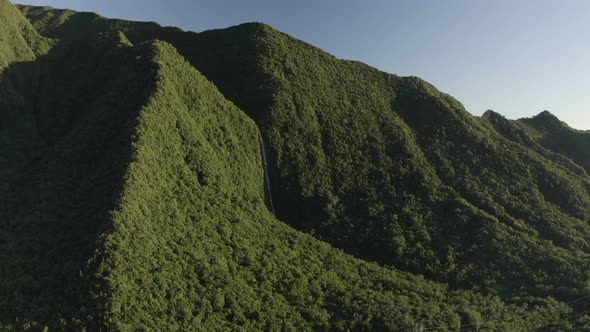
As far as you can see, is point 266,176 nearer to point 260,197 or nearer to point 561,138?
point 260,197

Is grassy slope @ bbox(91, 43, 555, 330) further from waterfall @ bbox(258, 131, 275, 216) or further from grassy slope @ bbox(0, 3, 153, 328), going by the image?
grassy slope @ bbox(0, 3, 153, 328)

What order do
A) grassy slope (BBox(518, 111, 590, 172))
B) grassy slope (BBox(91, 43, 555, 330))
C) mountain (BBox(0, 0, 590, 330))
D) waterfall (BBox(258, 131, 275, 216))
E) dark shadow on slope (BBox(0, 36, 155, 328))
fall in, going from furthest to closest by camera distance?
grassy slope (BBox(518, 111, 590, 172)), waterfall (BBox(258, 131, 275, 216)), mountain (BBox(0, 0, 590, 330)), grassy slope (BBox(91, 43, 555, 330)), dark shadow on slope (BBox(0, 36, 155, 328))

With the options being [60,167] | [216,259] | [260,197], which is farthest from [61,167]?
[260,197]

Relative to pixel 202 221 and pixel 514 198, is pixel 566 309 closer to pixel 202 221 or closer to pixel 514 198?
pixel 514 198

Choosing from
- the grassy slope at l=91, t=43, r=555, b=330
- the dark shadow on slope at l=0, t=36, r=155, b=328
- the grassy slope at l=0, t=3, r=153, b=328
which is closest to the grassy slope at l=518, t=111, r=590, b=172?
the grassy slope at l=91, t=43, r=555, b=330

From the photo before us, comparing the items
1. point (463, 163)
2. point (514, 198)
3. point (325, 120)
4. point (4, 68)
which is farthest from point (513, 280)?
point (4, 68)

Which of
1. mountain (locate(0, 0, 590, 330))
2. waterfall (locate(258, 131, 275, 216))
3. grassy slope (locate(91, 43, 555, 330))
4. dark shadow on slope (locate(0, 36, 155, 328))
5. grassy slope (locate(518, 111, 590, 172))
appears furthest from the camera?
grassy slope (locate(518, 111, 590, 172))

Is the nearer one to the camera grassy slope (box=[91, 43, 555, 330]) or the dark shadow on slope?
the dark shadow on slope

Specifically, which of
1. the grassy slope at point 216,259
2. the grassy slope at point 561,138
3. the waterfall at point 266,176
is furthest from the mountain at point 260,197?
the grassy slope at point 561,138
